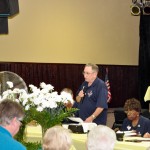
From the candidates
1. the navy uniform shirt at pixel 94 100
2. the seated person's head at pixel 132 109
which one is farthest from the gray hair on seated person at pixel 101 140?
the navy uniform shirt at pixel 94 100

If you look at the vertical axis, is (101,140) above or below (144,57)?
below

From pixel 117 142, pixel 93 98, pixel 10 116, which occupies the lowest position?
pixel 117 142

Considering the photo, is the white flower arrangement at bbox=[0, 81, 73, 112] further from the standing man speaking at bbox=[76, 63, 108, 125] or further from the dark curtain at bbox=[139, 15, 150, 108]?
the dark curtain at bbox=[139, 15, 150, 108]

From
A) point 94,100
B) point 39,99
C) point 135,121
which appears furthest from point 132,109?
point 39,99

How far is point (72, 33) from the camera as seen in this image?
15.0 m

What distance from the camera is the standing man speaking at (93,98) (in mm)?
6066

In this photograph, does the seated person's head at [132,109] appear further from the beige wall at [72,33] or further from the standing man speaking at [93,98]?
the beige wall at [72,33]

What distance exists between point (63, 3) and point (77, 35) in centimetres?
116

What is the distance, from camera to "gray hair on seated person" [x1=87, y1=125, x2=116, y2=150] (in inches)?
124

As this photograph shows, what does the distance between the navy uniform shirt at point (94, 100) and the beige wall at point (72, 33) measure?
789cm

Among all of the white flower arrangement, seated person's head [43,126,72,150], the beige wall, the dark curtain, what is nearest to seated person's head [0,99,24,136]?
seated person's head [43,126,72,150]

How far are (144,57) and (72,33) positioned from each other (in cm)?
279

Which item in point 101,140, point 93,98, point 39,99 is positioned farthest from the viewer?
point 93,98

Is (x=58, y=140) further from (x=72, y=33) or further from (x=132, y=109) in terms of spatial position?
(x=72, y=33)
